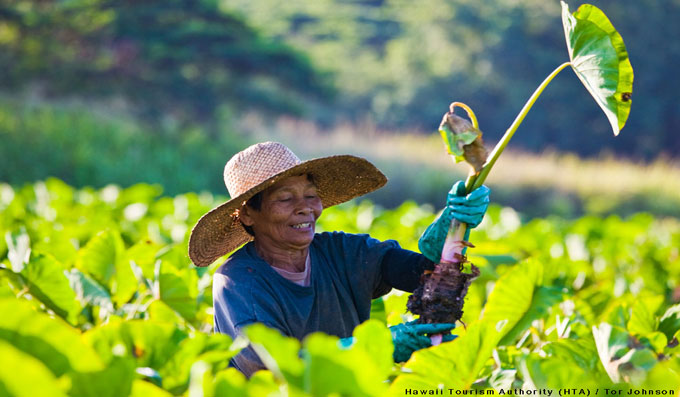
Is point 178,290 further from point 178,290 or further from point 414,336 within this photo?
point 414,336

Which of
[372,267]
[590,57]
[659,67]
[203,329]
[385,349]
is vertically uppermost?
[590,57]

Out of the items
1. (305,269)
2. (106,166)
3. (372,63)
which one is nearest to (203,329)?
(305,269)

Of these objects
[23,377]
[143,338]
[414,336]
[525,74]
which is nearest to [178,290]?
[414,336]

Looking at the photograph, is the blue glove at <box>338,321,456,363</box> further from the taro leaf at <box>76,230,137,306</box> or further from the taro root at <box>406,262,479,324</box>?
the taro leaf at <box>76,230,137,306</box>

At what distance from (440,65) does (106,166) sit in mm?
18277

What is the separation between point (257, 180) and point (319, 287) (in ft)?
1.11

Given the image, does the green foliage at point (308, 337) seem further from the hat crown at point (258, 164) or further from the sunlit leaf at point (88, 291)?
the hat crown at point (258, 164)

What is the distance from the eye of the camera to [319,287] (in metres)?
2.44

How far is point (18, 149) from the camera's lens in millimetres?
14266

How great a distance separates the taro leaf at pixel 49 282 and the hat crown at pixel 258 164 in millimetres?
502

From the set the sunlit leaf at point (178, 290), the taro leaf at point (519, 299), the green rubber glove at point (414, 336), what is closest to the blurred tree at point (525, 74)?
the taro leaf at point (519, 299)

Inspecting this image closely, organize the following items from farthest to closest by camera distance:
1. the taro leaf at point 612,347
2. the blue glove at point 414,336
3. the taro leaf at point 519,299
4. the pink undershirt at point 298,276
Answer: the pink undershirt at point 298,276, the taro leaf at point 519,299, the blue glove at point 414,336, the taro leaf at point 612,347

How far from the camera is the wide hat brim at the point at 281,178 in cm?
235

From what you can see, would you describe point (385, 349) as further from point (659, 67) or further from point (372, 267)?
point (659, 67)
